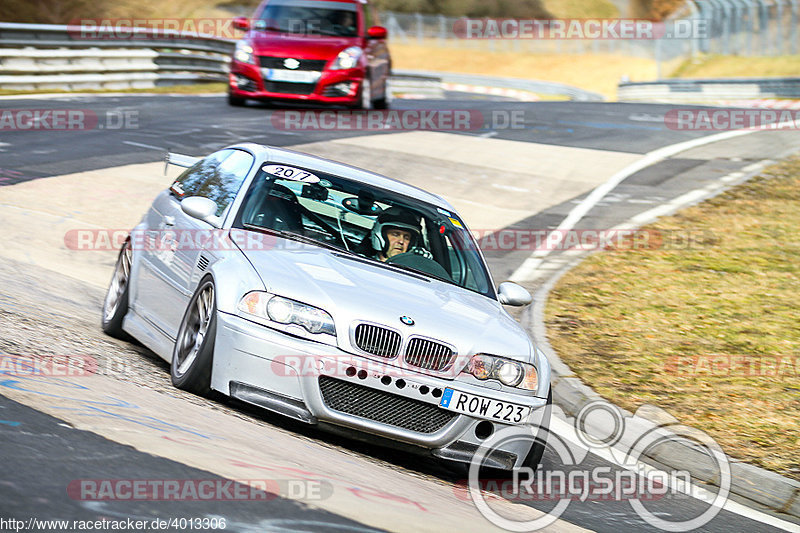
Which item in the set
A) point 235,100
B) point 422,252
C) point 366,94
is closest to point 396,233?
point 422,252

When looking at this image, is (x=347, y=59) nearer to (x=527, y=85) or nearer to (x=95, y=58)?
(x=95, y=58)

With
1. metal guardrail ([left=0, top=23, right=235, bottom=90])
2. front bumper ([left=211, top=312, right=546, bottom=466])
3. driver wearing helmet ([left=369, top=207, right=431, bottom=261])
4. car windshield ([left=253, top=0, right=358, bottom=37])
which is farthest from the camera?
metal guardrail ([left=0, top=23, right=235, bottom=90])

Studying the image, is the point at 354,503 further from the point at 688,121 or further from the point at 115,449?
the point at 688,121

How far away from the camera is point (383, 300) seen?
5.83 m

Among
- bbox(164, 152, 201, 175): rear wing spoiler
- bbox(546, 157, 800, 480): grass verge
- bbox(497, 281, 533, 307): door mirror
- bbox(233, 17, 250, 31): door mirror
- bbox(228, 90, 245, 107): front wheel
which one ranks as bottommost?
bbox(546, 157, 800, 480): grass verge

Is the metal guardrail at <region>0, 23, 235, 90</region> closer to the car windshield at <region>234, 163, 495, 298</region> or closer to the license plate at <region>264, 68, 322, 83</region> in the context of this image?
the license plate at <region>264, 68, 322, 83</region>

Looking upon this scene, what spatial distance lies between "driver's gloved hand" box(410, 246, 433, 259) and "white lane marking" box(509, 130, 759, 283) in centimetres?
470

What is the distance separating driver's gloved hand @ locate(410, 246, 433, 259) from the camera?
7.05 meters

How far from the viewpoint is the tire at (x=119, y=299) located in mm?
7426

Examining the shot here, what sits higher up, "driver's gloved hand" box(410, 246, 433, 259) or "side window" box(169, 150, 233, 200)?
"side window" box(169, 150, 233, 200)

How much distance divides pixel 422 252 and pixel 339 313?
1569 millimetres

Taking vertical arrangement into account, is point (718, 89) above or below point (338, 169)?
below

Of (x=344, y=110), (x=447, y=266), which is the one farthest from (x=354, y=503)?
(x=344, y=110)

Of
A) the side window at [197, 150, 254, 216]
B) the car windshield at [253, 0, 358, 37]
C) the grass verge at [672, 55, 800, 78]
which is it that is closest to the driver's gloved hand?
the side window at [197, 150, 254, 216]
